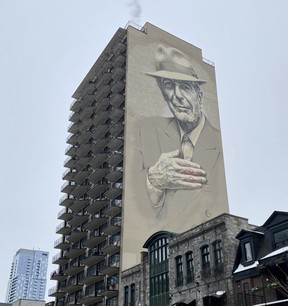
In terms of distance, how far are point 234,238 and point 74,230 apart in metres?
46.7

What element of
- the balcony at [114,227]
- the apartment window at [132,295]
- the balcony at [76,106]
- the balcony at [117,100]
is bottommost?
the apartment window at [132,295]

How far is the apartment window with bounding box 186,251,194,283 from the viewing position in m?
37.9

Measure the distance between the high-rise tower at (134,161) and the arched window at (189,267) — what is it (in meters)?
18.9

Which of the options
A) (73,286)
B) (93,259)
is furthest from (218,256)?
(73,286)

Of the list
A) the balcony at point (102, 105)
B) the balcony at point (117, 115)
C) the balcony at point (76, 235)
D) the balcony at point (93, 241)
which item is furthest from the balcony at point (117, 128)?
the balcony at point (76, 235)

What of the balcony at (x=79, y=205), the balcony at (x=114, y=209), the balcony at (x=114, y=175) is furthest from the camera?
the balcony at (x=79, y=205)

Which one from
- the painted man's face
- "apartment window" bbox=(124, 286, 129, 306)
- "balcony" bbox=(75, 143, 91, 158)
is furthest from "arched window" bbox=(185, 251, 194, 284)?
"balcony" bbox=(75, 143, 91, 158)

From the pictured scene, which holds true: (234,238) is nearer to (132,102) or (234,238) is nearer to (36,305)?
(132,102)

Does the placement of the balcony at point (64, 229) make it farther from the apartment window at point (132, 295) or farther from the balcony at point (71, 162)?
the apartment window at point (132, 295)

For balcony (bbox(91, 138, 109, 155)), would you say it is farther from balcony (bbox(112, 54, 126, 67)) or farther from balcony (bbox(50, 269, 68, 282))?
balcony (bbox(50, 269, 68, 282))

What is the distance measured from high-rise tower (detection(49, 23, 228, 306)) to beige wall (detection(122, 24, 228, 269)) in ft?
0.52

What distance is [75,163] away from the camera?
85.1m

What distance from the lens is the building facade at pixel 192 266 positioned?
114 ft

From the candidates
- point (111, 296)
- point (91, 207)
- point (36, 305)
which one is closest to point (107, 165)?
point (91, 207)
